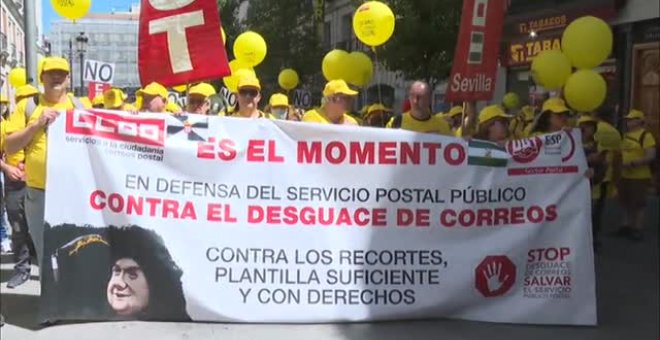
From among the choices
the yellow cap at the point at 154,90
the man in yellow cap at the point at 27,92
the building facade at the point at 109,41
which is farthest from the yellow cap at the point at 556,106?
the building facade at the point at 109,41

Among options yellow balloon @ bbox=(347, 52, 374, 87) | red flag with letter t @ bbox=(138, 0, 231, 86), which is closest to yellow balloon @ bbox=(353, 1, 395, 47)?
yellow balloon @ bbox=(347, 52, 374, 87)

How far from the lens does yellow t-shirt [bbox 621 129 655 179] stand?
933 cm

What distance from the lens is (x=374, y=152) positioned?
5.21 m

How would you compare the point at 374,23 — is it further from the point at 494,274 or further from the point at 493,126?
the point at 494,274

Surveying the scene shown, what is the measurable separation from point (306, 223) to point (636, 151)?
5781 mm

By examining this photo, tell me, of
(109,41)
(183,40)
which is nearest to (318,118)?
(183,40)

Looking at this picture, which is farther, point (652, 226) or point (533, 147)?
point (652, 226)

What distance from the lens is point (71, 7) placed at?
9.73 metres

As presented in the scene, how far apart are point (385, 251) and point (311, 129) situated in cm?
97

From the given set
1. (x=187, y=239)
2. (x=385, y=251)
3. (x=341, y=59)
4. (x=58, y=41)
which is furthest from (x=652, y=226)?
(x=58, y=41)

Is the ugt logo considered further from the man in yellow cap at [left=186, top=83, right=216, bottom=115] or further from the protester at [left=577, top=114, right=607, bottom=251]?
the protester at [left=577, top=114, right=607, bottom=251]

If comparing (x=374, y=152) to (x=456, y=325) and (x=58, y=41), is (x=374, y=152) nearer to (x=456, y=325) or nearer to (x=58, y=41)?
(x=456, y=325)

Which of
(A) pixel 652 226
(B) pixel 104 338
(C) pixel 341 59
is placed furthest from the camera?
(A) pixel 652 226

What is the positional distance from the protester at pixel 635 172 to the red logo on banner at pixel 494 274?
478 centimetres
